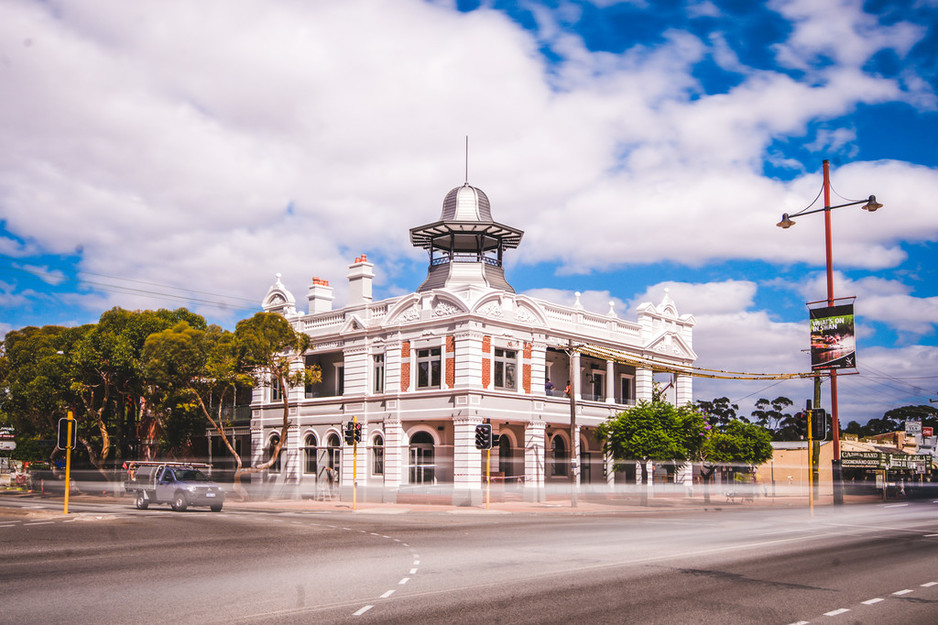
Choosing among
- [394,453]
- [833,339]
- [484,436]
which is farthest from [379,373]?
[833,339]

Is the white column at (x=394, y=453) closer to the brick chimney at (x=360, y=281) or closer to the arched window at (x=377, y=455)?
the arched window at (x=377, y=455)

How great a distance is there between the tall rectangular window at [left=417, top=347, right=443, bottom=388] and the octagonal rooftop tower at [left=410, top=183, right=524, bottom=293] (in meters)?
4.70

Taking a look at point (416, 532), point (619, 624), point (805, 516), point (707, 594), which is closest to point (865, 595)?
point (707, 594)

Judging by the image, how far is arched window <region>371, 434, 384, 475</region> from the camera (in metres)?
44.6

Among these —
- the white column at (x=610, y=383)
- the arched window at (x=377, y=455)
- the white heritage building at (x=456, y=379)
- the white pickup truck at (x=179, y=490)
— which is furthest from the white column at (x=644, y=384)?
the white pickup truck at (x=179, y=490)

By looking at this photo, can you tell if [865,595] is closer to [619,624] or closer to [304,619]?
[619,624]

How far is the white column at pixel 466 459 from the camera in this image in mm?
40250

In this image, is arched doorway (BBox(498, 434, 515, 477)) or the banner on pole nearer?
the banner on pole

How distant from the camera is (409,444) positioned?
43469 mm

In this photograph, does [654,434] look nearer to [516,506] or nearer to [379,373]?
[516,506]

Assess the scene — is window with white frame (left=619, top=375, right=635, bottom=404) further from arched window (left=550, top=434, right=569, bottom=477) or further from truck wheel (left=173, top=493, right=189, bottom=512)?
truck wheel (left=173, top=493, right=189, bottom=512)

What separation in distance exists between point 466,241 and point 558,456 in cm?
1305

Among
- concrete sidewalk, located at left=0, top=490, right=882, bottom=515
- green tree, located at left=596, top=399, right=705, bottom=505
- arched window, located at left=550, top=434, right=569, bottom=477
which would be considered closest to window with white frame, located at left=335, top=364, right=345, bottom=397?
concrete sidewalk, located at left=0, top=490, right=882, bottom=515

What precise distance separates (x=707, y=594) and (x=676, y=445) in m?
30.3
